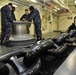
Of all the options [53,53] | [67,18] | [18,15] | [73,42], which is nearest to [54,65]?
[53,53]

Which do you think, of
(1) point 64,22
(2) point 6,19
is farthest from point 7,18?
(1) point 64,22

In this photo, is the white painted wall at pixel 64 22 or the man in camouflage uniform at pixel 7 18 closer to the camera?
the man in camouflage uniform at pixel 7 18

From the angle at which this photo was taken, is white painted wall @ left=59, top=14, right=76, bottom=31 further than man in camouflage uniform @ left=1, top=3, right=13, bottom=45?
Yes

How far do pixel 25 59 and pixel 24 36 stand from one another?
206cm

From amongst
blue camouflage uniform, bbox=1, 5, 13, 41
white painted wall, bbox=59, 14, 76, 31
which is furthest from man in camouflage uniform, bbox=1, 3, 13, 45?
white painted wall, bbox=59, 14, 76, 31

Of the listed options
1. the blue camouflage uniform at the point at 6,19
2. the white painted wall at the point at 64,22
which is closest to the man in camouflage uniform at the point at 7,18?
the blue camouflage uniform at the point at 6,19

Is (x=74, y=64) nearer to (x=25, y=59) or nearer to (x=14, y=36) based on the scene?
(x=25, y=59)

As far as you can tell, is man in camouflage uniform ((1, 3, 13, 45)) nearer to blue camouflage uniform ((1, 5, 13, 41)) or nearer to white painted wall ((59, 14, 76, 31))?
blue camouflage uniform ((1, 5, 13, 41))

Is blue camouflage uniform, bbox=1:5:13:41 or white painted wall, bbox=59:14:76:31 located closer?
blue camouflage uniform, bbox=1:5:13:41

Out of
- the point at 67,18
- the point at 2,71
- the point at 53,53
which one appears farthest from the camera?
the point at 67,18

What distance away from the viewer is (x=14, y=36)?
8.59 ft

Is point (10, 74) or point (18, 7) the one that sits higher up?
point (18, 7)

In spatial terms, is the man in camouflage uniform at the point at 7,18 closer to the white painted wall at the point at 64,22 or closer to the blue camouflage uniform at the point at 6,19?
the blue camouflage uniform at the point at 6,19

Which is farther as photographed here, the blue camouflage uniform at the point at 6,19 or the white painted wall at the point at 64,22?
the white painted wall at the point at 64,22
